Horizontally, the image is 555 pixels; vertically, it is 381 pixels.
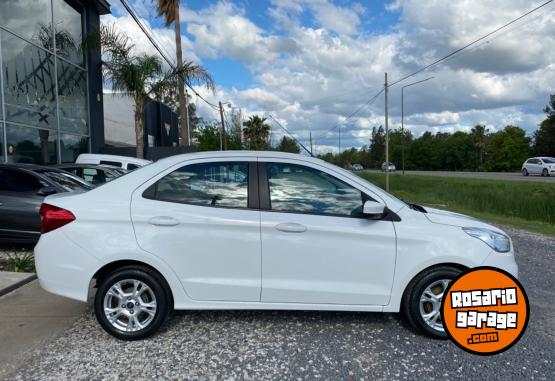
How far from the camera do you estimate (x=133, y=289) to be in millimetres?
3594

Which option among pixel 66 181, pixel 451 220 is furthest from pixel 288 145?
pixel 451 220

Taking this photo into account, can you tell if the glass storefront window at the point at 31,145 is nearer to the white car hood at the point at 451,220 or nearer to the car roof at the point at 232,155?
the car roof at the point at 232,155

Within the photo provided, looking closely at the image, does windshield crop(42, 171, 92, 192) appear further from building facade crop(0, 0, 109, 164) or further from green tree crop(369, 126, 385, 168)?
green tree crop(369, 126, 385, 168)

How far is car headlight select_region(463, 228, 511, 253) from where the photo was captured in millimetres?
3631

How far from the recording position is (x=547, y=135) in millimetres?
57094

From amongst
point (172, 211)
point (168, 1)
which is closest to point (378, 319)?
point (172, 211)

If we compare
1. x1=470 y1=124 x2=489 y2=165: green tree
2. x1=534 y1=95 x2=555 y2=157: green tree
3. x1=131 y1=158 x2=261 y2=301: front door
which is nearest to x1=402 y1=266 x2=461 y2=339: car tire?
x1=131 y1=158 x2=261 y2=301: front door

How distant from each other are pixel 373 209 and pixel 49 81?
48.3 feet

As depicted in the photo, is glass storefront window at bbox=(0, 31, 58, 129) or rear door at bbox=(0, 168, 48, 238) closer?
rear door at bbox=(0, 168, 48, 238)

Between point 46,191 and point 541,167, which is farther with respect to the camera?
point 541,167

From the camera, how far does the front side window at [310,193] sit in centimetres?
363

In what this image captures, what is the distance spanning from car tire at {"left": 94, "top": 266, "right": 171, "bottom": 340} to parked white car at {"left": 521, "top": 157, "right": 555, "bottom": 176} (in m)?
38.3

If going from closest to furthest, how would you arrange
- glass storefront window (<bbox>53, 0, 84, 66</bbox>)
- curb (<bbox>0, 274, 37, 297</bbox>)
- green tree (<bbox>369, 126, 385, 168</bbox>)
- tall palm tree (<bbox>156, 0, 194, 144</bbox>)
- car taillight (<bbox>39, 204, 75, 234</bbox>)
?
car taillight (<bbox>39, 204, 75, 234</bbox>), curb (<bbox>0, 274, 37, 297</bbox>), glass storefront window (<bbox>53, 0, 84, 66</bbox>), tall palm tree (<bbox>156, 0, 194, 144</bbox>), green tree (<bbox>369, 126, 385, 168</bbox>)

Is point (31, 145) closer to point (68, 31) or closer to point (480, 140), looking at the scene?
point (68, 31)
